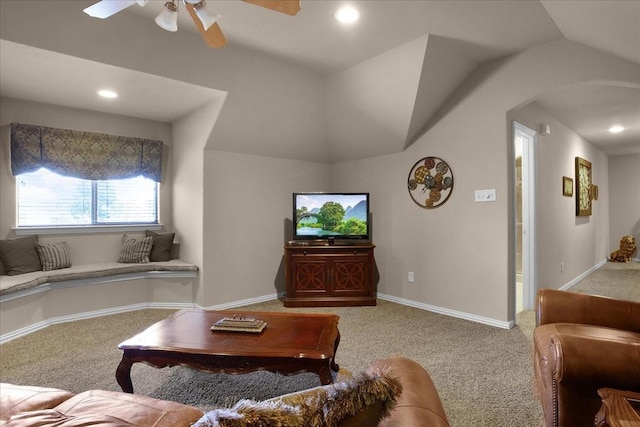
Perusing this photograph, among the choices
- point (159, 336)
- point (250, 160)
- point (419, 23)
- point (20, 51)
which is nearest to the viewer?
point (159, 336)

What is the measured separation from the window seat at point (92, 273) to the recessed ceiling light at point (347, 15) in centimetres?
306

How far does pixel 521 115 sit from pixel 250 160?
10.4 feet

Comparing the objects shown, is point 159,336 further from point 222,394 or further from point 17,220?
point 17,220

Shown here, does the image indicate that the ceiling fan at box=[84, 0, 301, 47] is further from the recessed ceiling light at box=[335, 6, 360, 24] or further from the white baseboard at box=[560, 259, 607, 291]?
the white baseboard at box=[560, 259, 607, 291]

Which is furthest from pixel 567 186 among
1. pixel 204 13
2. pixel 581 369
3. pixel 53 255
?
pixel 53 255

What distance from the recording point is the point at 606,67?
2652 millimetres

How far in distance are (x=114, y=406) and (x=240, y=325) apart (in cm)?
92

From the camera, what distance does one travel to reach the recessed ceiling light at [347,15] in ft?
8.26

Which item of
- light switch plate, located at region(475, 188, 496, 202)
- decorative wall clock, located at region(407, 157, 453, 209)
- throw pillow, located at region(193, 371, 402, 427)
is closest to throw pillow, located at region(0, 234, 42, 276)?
throw pillow, located at region(193, 371, 402, 427)

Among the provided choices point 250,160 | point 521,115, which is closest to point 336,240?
point 250,160

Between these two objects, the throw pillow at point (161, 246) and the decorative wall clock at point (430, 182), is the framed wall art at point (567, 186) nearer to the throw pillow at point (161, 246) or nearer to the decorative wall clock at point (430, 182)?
the decorative wall clock at point (430, 182)

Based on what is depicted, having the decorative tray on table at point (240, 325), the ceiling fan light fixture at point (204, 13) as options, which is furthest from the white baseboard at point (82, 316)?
the ceiling fan light fixture at point (204, 13)

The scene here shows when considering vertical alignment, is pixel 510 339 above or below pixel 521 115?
below

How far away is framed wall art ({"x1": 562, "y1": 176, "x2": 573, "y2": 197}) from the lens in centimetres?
470
